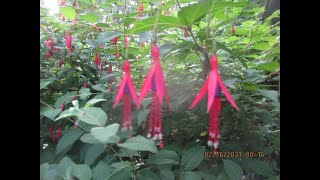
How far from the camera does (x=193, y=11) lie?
0.55 metres

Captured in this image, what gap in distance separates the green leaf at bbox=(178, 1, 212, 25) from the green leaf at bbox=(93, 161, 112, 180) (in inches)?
10.8

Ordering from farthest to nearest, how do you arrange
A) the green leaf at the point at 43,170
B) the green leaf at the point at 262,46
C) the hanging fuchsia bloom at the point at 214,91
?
the green leaf at the point at 262,46 → the green leaf at the point at 43,170 → the hanging fuchsia bloom at the point at 214,91

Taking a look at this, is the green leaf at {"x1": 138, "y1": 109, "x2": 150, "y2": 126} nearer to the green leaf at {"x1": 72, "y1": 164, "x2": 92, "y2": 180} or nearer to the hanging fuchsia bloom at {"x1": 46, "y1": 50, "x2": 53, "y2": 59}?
the green leaf at {"x1": 72, "y1": 164, "x2": 92, "y2": 180}

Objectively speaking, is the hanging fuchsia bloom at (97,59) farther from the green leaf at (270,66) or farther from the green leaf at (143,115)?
the green leaf at (270,66)

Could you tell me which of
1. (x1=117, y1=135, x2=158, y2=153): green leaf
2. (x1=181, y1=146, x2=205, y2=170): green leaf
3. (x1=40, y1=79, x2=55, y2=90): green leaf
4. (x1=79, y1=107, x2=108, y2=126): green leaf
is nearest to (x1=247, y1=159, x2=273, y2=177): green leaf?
(x1=181, y1=146, x2=205, y2=170): green leaf

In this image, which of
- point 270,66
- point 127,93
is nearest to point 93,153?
point 127,93

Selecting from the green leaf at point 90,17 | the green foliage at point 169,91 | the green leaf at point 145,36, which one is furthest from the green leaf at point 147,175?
the green leaf at point 90,17

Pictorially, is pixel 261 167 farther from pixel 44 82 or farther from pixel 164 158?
pixel 44 82

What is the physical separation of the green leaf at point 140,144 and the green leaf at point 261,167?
0.71 ft

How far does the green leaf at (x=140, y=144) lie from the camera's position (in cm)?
56

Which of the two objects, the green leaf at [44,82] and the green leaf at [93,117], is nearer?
the green leaf at [93,117]
